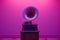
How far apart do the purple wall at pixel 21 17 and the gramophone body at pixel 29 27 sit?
136cm

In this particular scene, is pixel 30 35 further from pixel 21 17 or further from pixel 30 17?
pixel 21 17

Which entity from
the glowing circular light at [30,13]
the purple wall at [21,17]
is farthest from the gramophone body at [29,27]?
the purple wall at [21,17]

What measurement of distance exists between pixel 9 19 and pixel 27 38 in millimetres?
1712

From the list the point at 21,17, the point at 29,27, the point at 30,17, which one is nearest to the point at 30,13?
the point at 30,17

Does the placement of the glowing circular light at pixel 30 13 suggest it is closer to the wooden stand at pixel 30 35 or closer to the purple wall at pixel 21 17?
the wooden stand at pixel 30 35

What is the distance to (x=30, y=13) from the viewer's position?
2.51 meters

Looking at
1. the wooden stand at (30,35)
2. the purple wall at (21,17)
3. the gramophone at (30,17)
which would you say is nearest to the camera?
the wooden stand at (30,35)

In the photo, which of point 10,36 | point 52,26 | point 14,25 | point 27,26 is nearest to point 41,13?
point 52,26

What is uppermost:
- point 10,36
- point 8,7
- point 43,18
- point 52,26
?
point 8,7

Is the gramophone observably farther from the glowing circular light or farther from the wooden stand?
the wooden stand

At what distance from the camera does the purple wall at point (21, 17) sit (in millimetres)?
3846

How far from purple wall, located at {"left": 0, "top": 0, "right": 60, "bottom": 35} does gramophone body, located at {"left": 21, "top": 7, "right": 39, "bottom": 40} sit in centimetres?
136

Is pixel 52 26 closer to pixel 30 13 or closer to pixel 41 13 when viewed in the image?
pixel 41 13

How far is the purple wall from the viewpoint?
12.6 ft
